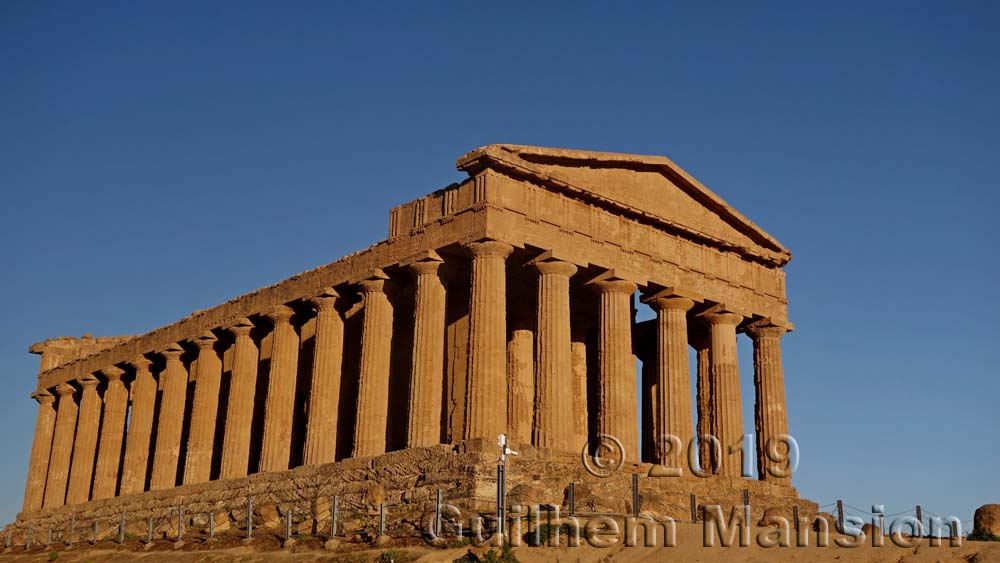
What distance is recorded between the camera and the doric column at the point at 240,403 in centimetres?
4756

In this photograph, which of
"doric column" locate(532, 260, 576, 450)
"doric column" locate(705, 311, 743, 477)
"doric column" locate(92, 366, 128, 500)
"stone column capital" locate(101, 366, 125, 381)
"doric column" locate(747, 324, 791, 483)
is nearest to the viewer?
"doric column" locate(532, 260, 576, 450)

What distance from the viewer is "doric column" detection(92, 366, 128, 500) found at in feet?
187

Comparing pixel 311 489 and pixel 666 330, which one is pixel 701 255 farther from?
pixel 311 489

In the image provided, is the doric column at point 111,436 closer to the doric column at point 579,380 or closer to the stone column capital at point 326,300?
the stone column capital at point 326,300

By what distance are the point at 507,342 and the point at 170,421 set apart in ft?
59.0

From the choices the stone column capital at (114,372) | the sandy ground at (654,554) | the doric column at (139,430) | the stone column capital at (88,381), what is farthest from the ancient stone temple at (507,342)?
the stone column capital at (88,381)

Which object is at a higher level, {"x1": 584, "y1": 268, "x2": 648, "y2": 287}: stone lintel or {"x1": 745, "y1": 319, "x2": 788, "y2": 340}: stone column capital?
{"x1": 584, "y1": 268, "x2": 648, "y2": 287}: stone lintel

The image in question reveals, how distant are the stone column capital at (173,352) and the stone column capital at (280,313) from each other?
8.51 m

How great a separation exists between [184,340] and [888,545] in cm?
3612

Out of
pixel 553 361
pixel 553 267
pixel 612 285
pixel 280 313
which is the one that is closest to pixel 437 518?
pixel 553 361

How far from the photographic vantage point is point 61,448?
206 ft

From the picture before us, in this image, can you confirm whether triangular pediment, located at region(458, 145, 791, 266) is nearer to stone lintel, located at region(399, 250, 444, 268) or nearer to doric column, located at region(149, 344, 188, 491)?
stone lintel, located at region(399, 250, 444, 268)

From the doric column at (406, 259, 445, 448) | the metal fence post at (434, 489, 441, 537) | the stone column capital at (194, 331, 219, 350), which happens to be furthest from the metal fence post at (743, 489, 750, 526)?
the stone column capital at (194, 331, 219, 350)

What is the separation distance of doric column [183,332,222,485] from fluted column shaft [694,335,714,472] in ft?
66.2
